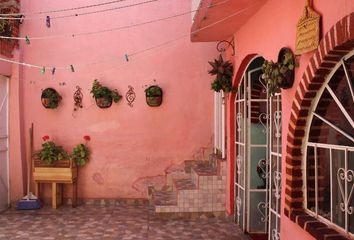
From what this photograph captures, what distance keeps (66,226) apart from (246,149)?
298cm

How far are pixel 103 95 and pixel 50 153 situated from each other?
1417 mm

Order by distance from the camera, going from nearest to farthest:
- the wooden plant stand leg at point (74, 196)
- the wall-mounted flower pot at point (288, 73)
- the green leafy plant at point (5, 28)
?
1. the wall-mounted flower pot at point (288, 73)
2. the green leafy plant at point (5, 28)
3. the wooden plant stand leg at point (74, 196)

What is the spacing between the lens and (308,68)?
3.50m

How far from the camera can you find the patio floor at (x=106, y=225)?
585 cm

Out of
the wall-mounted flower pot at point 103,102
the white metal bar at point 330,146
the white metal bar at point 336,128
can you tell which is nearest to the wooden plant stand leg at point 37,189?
the wall-mounted flower pot at point 103,102

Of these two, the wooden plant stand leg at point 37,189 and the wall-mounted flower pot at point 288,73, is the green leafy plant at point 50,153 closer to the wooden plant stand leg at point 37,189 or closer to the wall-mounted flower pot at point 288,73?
the wooden plant stand leg at point 37,189

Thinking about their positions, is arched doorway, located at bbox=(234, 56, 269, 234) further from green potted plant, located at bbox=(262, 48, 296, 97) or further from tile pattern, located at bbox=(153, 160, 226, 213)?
green potted plant, located at bbox=(262, 48, 296, 97)

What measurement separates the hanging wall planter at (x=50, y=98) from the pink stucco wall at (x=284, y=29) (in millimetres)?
3943

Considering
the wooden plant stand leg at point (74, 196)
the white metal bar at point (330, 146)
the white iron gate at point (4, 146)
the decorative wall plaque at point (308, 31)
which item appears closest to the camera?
the white metal bar at point (330, 146)

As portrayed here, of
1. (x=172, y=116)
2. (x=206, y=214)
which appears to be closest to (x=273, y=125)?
(x=206, y=214)

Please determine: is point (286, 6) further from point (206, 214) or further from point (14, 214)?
point (14, 214)

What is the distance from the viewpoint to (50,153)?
7.48 metres

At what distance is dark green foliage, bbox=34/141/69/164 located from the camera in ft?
24.5

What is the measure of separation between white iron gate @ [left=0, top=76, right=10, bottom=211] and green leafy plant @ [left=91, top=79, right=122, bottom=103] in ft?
5.28
